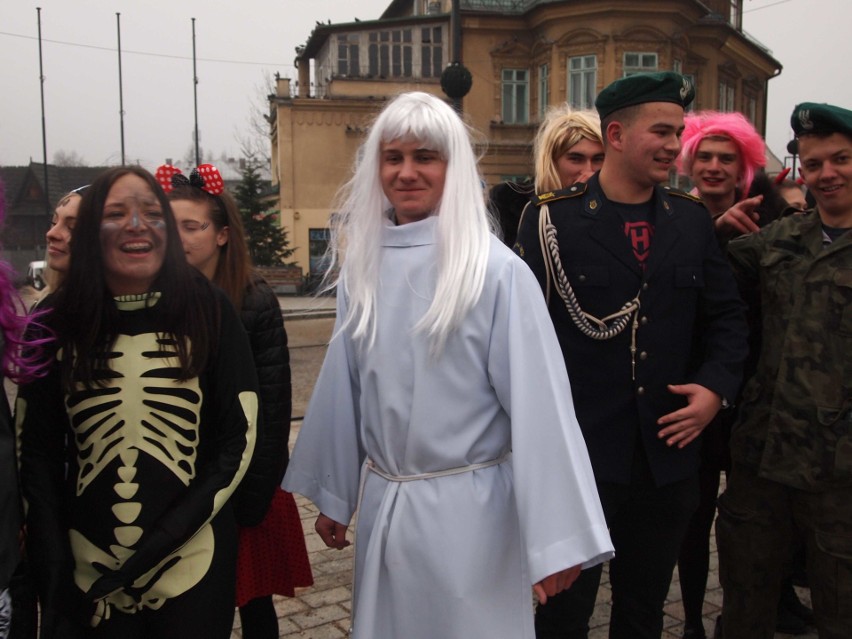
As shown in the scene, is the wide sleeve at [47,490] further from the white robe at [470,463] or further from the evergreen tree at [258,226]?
the evergreen tree at [258,226]

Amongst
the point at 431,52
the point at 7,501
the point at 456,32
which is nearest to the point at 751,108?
the point at 431,52

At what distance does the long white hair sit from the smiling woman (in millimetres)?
439

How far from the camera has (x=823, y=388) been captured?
2.92 m

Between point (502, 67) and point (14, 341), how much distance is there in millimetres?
32083

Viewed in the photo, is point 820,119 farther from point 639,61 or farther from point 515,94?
point 515,94

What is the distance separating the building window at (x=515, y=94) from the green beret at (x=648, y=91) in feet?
101

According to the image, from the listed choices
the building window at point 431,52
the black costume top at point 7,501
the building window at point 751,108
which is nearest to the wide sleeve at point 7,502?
the black costume top at point 7,501

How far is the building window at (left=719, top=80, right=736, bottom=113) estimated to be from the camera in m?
34.1

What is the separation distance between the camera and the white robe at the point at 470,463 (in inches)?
91.2

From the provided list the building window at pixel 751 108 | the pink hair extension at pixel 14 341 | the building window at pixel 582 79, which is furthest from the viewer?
the building window at pixel 751 108

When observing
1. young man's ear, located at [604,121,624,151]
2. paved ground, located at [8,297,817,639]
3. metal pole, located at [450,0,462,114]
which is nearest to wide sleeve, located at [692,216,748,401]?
young man's ear, located at [604,121,624,151]

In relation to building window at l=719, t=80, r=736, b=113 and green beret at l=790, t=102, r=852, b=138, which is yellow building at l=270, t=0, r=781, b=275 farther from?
green beret at l=790, t=102, r=852, b=138

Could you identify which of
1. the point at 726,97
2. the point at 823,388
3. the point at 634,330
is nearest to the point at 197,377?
the point at 634,330

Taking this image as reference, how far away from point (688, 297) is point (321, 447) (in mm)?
1335
